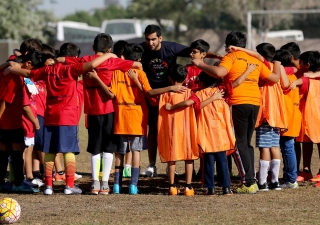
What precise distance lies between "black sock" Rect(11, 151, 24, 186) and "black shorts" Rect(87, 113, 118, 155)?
104 cm

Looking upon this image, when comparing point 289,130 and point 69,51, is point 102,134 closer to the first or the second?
point 69,51

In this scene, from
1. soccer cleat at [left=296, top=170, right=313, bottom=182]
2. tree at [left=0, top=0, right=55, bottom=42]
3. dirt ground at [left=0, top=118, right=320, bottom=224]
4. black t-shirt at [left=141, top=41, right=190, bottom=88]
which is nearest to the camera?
dirt ground at [left=0, top=118, right=320, bottom=224]

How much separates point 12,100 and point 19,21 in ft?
109

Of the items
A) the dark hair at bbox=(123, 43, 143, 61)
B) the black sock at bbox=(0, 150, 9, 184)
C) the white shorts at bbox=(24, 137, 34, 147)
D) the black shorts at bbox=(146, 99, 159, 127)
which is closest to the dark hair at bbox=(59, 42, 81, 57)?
the dark hair at bbox=(123, 43, 143, 61)

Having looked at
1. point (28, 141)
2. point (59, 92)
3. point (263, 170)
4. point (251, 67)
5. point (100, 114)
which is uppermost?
point (251, 67)

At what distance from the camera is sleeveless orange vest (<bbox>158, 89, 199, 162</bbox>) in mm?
9062

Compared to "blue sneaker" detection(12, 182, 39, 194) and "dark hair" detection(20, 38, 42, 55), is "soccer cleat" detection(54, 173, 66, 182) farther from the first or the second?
"dark hair" detection(20, 38, 42, 55)

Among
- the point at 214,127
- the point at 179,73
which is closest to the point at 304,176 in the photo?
the point at 214,127

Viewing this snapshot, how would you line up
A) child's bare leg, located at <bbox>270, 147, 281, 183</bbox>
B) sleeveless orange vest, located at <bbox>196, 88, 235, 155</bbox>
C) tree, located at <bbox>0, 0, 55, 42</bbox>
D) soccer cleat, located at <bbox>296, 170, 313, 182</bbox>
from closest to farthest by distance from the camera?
1. sleeveless orange vest, located at <bbox>196, 88, 235, 155</bbox>
2. child's bare leg, located at <bbox>270, 147, 281, 183</bbox>
3. soccer cleat, located at <bbox>296, 170, 313, 182</bbox>
4. tree, located at <bbox>0, 0, 55, 42</bbox>

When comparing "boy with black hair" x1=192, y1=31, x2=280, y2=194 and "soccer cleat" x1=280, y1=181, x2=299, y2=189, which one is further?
"soccer cleat" x1=280, y1=181, x2=299, y2=189

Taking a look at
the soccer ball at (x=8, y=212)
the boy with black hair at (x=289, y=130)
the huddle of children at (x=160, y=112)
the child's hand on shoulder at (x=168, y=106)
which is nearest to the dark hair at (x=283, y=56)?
the boy with black hair at (x=289, y=130)

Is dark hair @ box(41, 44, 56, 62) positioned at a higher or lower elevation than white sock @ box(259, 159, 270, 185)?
higher

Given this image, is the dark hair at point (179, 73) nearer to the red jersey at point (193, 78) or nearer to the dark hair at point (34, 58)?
the red jersey at point (193, 78)

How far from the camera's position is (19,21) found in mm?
42062
